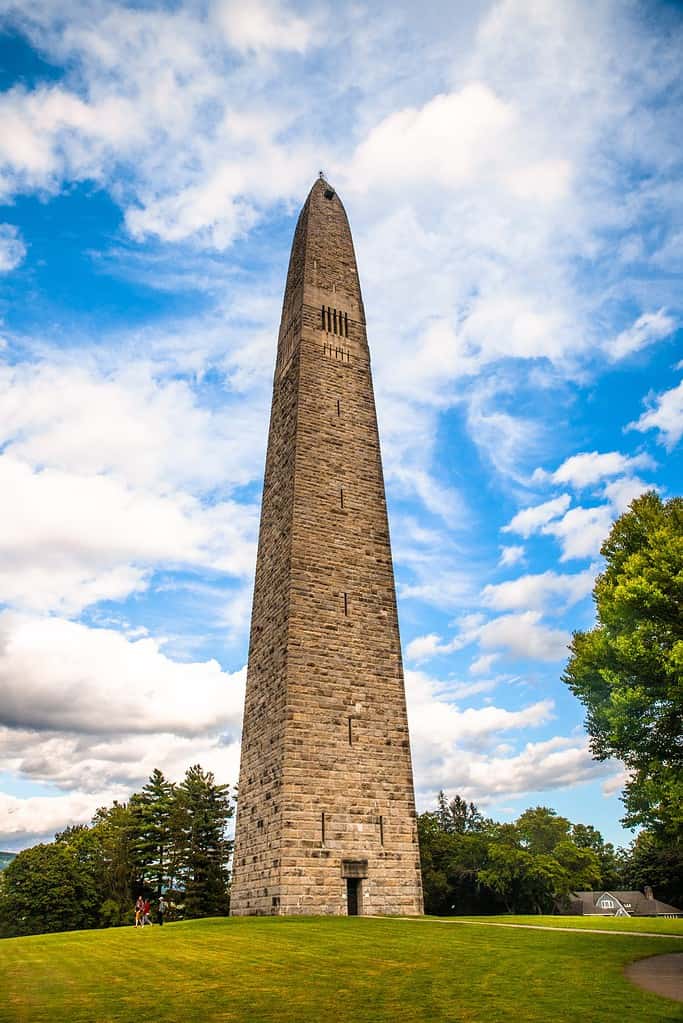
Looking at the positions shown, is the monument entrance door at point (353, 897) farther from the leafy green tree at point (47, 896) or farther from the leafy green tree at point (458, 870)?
the leafy green tree at point (47, 896)

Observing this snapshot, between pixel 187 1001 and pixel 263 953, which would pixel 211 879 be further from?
pixel 187 1001

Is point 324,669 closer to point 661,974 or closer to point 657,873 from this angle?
point 661,974

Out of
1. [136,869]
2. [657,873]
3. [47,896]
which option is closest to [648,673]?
[136,869]

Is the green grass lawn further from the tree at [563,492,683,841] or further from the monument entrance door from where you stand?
the monument entrance door

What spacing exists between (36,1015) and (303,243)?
33.2m

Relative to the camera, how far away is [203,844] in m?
47.8

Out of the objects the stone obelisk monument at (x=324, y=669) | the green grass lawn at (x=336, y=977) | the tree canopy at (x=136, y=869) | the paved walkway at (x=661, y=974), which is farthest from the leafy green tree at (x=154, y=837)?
the paved walkway at (x=661, y=974)

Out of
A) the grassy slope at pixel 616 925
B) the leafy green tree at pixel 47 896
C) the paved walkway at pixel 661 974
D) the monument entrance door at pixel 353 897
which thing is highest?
the leafy green tree at pixel 47 896

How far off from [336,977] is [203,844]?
41348 millimetres

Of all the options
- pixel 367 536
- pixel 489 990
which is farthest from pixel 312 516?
pixel 489 990

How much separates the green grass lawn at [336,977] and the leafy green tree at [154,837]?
35.6 metres

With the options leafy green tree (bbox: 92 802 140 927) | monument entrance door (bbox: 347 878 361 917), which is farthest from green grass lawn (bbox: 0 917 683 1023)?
leafy green tree (bbox: 92 802 140 927)

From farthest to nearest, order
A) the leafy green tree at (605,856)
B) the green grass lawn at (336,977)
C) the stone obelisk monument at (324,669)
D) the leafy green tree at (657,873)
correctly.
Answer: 1. the leafy green tree at (605,856)
2. the leafy green tree at (657,873)
3. the stone obelisk monument at (324,669)
4. the green grass lawn at (336,977)

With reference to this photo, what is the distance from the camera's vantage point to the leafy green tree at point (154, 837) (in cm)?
4969
